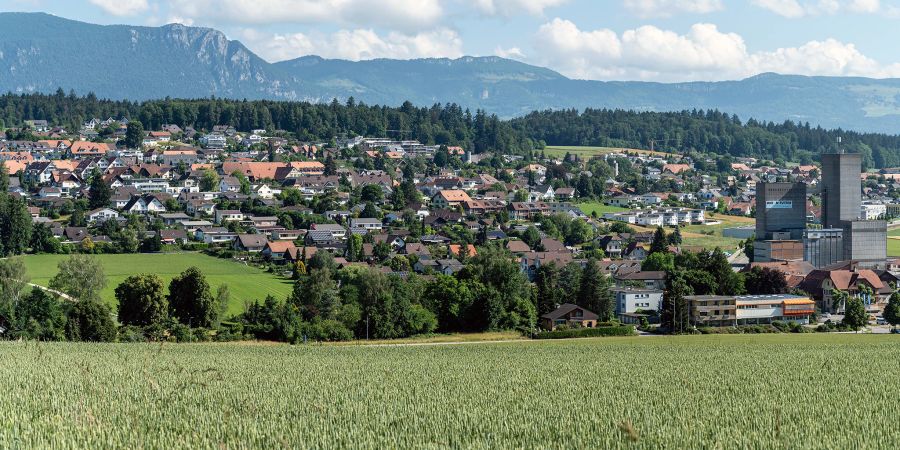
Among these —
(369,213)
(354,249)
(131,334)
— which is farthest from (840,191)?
(131,334)

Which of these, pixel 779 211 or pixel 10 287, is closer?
pixel 10 287

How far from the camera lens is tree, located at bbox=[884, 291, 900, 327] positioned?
1716 inches

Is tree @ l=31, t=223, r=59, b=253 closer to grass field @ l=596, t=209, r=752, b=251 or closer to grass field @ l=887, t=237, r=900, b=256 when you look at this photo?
grass field @ l=596, t=209, r=752, b=251

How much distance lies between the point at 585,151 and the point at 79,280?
11292 cm

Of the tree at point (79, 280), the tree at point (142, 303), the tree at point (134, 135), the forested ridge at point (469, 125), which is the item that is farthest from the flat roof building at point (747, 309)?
the forested ridge at point (469, 125)

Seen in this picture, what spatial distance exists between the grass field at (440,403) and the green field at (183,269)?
26.2 meters

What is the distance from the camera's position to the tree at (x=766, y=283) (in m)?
51.1

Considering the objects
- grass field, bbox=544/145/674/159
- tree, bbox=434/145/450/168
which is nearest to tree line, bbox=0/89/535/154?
grass field, bbox=544/145/674/159

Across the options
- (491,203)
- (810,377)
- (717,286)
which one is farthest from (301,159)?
(810,377)

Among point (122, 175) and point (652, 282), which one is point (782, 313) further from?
point (122, 175)

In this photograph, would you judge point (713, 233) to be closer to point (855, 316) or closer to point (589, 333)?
point (855, 316)

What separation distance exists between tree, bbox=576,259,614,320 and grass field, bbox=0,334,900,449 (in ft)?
82.0

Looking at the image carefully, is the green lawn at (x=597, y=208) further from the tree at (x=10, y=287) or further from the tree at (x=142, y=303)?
the tree at (x=10, y=287)

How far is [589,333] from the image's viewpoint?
39469 mm
